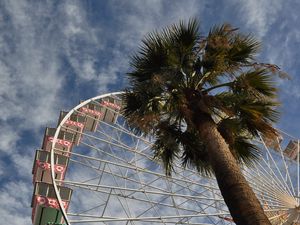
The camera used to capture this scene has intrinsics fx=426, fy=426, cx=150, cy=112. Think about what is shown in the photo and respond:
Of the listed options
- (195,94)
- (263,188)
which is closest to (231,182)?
(195,94)

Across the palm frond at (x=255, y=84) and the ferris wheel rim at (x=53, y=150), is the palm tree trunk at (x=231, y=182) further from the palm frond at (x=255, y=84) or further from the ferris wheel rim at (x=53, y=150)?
the ferris wheel rim at (x=53, y=150)

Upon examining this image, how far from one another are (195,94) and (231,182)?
8.00 ft

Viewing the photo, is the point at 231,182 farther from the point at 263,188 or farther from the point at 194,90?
the point at 263,188

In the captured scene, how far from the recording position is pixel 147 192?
16422mm

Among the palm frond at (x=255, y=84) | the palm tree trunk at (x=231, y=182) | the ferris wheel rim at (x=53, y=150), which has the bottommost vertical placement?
the palm tree trunk at (x=231, y=182)

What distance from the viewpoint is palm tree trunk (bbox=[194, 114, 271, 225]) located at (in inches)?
204

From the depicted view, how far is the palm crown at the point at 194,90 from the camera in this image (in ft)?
26.8

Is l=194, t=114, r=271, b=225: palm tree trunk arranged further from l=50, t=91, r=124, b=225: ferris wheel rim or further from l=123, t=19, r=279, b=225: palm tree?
l=50, t=91, r=124, b=225: ferris wheel rim

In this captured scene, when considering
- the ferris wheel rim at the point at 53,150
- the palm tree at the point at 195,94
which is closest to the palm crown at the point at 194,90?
the palm tree at the point at 195,94

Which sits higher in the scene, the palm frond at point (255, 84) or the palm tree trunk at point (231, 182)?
the palm frond at point (255, 84)

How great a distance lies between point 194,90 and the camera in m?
7.93

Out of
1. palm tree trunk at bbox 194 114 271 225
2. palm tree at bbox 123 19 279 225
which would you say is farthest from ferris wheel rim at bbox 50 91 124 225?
palm tree trunk at bbox 194 114 271 225

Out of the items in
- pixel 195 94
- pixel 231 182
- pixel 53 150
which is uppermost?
pixel 53 150

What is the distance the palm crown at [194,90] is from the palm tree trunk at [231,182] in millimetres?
1040
